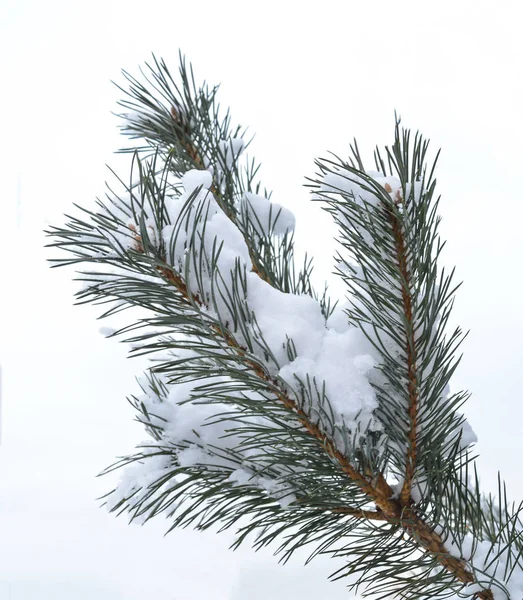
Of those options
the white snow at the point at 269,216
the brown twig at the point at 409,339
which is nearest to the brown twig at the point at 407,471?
the brown twig at the point at 409,339

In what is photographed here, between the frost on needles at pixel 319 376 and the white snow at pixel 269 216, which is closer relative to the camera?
the frost on needles at pixel 319 376

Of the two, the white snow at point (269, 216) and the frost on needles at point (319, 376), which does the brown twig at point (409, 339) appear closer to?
the frost on needles at point (319, 376)

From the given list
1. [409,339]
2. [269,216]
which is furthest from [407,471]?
[269,216]

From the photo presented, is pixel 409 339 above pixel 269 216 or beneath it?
beneath

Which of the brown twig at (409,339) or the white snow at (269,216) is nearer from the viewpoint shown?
the brown twig at (409,339)

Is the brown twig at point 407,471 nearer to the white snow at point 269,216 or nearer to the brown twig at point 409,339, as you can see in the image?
the brown twig at point 409,339

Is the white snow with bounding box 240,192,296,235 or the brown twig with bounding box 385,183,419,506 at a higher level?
the white snow with bounding box 240,192,296,235

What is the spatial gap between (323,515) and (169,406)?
0.79 feet

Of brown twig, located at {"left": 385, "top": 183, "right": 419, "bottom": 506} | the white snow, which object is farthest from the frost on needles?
the white snow

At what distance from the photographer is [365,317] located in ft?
2.31

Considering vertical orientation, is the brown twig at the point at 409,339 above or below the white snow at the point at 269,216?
below

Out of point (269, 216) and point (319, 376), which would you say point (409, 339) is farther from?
point (269, 216)

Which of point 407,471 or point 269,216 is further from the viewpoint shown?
point 269,216

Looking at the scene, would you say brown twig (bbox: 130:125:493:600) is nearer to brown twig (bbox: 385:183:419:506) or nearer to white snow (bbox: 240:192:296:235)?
brown twig (bbox: 385:183:419:506)
